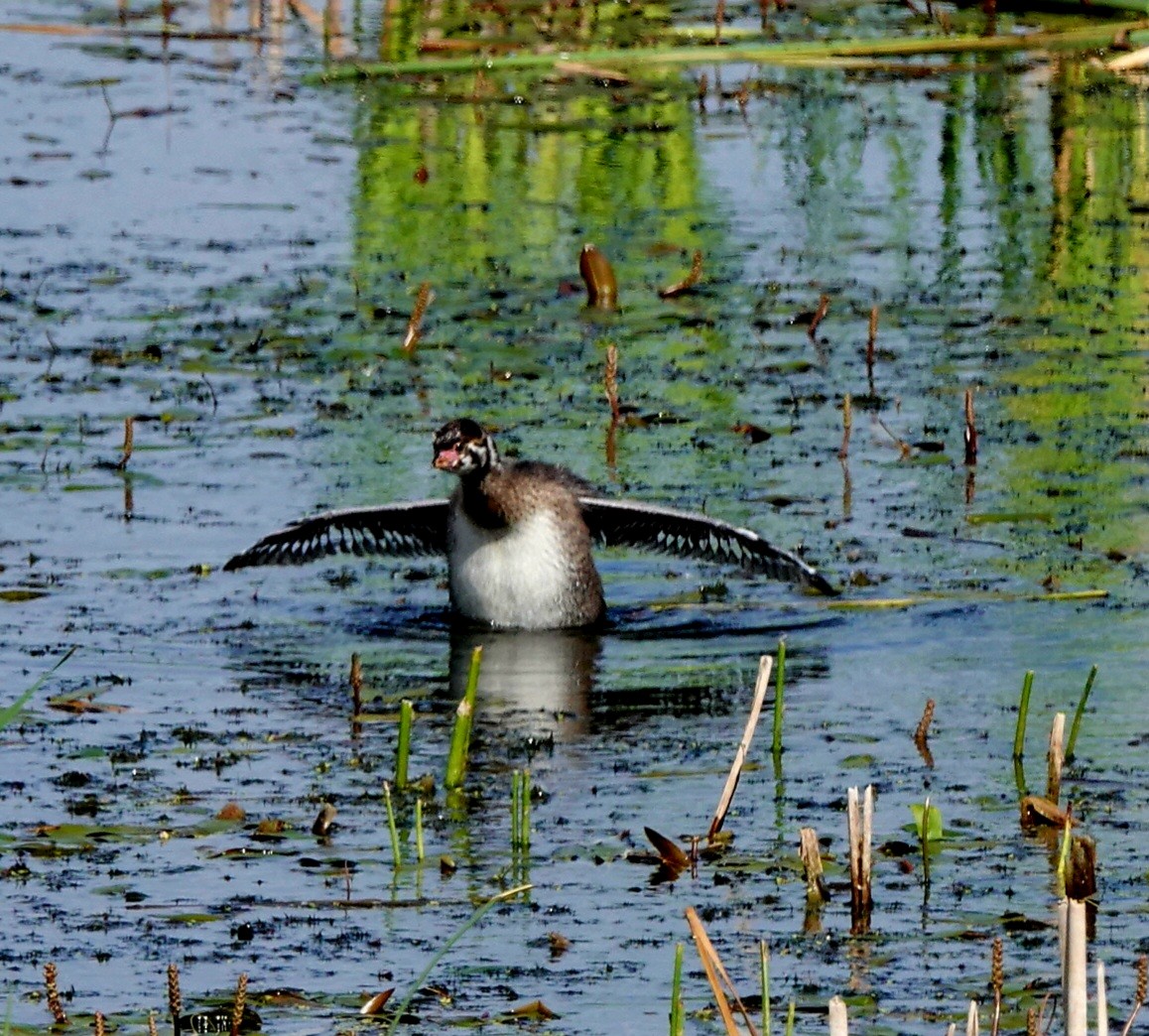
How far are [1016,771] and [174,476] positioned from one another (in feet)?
18.2

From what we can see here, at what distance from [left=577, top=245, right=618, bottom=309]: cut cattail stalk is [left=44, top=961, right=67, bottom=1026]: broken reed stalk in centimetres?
966

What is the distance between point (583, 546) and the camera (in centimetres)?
1158

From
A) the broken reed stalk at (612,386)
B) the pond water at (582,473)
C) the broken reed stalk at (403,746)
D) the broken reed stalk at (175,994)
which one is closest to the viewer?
the broken reed stalk at (175,994)

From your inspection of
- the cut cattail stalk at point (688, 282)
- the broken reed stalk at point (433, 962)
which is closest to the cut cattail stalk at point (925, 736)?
the broken reed stalk at point (433, 962)

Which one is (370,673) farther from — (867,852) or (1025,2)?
(1025,2)

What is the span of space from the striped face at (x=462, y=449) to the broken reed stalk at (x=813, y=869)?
3840 mm

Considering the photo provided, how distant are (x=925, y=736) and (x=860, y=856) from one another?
2.13m

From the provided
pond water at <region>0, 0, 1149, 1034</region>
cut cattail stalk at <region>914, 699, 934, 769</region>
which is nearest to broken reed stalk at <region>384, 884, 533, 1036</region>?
pond water at <region>0, 0, 1149, 1034</region>

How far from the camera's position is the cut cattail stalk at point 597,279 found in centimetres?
1603

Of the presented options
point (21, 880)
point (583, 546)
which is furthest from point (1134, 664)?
point (21, 880)

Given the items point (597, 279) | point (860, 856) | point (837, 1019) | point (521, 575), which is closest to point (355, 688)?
point (521, 575)

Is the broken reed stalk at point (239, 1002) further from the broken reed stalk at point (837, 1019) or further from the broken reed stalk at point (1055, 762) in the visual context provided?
the broken reed stalk at point (1055, 762)

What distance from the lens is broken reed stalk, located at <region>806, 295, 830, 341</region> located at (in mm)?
15328

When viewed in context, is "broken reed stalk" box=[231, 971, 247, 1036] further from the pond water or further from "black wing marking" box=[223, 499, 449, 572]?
"black wing marking" box=[223, 499, 449, 572]
